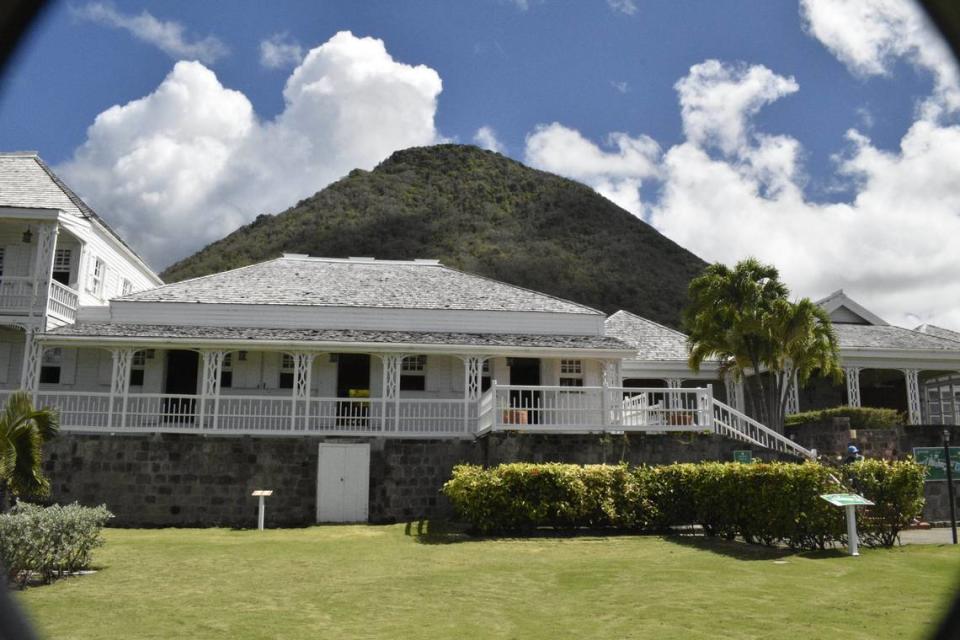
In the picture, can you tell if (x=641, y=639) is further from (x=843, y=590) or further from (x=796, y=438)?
(x=796, y=438)

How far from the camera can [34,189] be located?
1017 inches

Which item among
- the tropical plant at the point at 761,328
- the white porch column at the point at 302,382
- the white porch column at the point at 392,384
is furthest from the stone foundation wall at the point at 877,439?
the white porch column at the point at 302,382

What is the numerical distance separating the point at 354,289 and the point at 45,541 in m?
16.0

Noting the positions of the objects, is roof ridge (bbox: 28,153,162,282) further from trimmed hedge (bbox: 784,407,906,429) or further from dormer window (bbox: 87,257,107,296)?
trimmed hedge (bbox: 784,407,906,429)

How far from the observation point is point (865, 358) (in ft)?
92.9

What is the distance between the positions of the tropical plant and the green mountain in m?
54.5

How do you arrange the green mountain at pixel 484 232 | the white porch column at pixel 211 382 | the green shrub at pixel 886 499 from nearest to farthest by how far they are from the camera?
the green shrub at pixel 886 499
the white porch column at pixel 211 382
the green mountain at pixel 484 232

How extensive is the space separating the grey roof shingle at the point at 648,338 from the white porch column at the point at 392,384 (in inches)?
394

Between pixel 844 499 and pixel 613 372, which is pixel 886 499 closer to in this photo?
pixel 844 499

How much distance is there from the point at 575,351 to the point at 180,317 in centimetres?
1211

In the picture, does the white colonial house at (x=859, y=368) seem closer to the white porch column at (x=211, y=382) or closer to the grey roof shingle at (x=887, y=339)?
the grey roof shingle at (x=887, y=339)

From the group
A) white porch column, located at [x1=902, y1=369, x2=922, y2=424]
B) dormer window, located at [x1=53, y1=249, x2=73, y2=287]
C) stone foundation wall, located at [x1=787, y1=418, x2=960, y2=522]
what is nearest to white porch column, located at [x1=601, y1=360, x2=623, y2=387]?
stone foundation wall, located at [x1=787, y1=418, x2=960, y2=522]

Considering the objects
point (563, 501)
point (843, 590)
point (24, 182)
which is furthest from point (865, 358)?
point (24, 182)

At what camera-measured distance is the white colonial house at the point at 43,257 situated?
2259 centimetres
